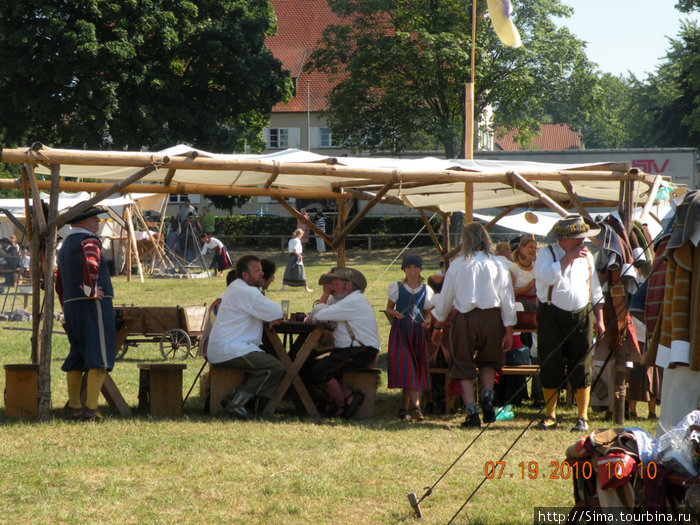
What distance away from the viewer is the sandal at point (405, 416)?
748 centimetres

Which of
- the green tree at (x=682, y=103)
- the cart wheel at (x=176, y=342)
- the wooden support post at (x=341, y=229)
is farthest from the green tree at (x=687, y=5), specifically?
the cart wheel at (x=176, y=342)

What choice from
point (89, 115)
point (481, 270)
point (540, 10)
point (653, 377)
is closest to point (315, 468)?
point (481, 270)

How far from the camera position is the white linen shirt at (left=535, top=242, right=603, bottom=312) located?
692 centimetres

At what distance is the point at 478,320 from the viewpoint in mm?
7117

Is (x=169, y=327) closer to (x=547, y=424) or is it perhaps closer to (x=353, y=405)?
(x=353, y=405)

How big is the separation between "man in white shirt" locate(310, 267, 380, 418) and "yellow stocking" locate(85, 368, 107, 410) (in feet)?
5.97

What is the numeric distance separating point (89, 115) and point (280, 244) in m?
7.84

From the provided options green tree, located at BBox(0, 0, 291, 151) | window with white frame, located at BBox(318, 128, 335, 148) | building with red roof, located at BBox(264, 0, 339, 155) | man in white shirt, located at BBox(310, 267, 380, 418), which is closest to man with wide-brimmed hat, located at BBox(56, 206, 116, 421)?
man in white shirt, located at BBox(310, 267, 380, 418)

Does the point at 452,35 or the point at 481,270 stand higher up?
the point at 452,35

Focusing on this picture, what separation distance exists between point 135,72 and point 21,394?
22.5 m

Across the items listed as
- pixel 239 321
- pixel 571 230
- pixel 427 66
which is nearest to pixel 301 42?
pixel 427 66

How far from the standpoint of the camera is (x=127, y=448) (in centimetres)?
622

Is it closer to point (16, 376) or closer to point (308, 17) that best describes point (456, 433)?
point (16, 376)

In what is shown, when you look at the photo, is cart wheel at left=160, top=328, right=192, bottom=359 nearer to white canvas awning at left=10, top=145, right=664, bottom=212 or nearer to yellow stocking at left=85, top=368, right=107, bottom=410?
white canvas awning at left=10, top=145, right=664, bottom=212
